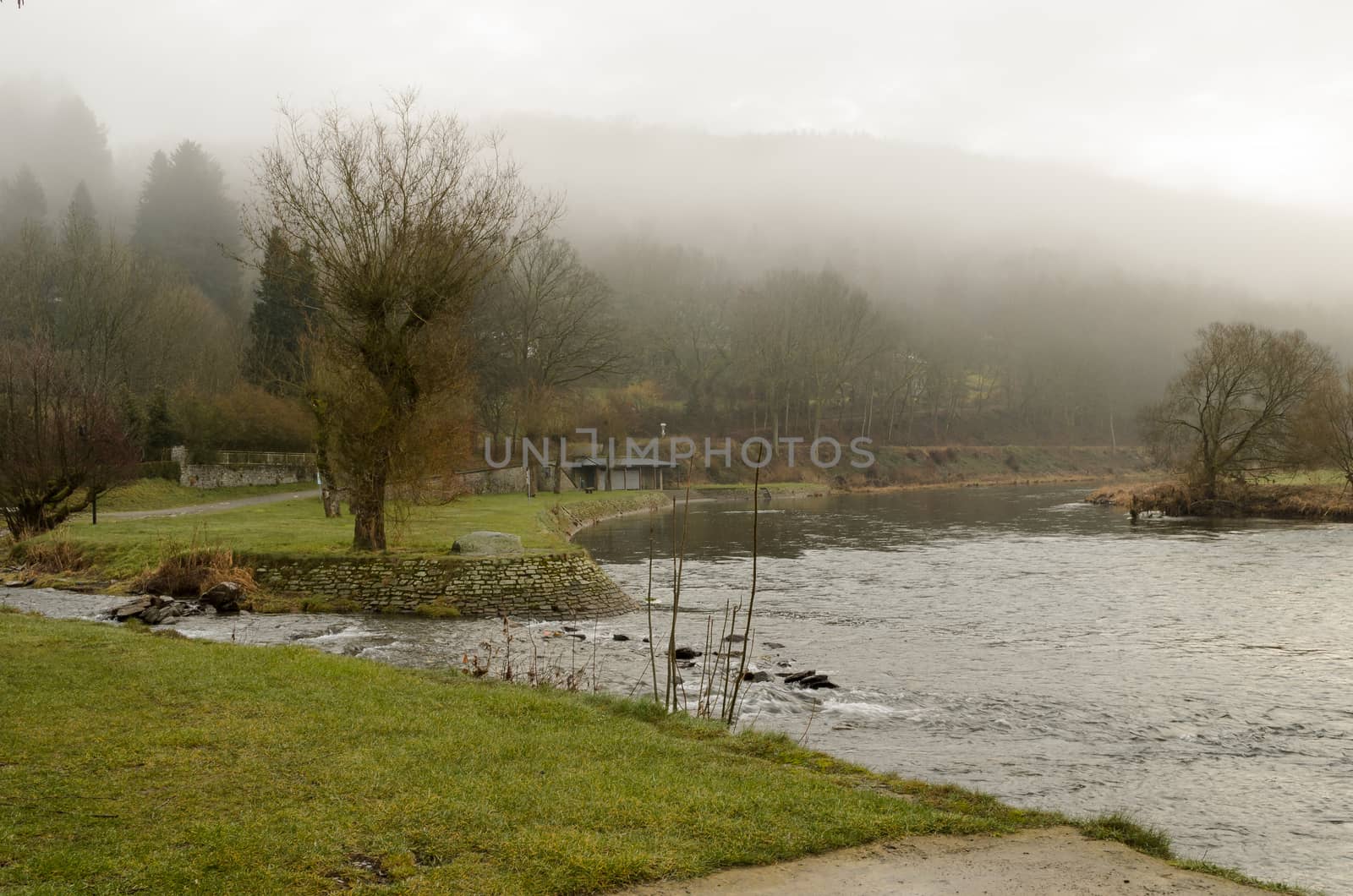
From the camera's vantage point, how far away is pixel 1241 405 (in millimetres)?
59344

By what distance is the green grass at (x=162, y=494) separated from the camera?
43.7m

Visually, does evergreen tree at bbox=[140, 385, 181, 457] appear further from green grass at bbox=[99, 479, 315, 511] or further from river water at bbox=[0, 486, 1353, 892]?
river water at bbox=[0, 486, 1353, 892]

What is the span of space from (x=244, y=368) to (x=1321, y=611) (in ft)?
203

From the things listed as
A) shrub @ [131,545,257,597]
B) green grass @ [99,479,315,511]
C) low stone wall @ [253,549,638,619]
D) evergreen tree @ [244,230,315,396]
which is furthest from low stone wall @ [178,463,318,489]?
low stone wall @ [253,549,638,619]

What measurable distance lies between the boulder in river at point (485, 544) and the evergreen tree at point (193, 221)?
7376cm

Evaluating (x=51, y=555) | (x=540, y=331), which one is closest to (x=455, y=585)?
(x=51, y=555)

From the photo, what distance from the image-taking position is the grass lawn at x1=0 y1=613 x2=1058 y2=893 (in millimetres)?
6242

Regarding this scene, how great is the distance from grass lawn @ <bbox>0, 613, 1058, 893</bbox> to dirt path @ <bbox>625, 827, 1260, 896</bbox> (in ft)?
0.79

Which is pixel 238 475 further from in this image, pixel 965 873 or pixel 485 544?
pixel 965 873

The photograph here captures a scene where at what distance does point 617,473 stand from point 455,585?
2126 inches

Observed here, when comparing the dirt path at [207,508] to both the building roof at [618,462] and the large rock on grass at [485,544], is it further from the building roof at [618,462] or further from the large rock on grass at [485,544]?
the building roof at [618,462]

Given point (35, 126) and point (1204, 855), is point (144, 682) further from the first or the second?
point (35, 126)

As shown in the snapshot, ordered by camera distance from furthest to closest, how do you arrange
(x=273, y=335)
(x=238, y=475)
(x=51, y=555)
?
(x=273, y=335) → (x=238, y=475) → (x=51, y=555)

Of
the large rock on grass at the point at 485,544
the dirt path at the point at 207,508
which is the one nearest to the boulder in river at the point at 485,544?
the large rock on grass at the point at 485,544
